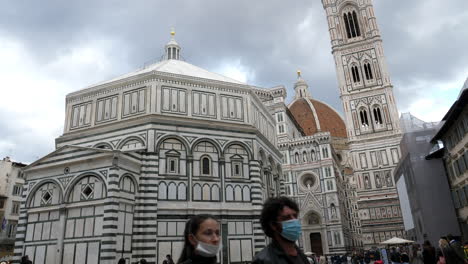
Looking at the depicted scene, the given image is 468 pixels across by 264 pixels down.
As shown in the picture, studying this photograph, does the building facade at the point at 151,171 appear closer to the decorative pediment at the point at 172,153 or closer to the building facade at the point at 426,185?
the decorative pediment at the point at 172,153

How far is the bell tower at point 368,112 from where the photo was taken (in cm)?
4538

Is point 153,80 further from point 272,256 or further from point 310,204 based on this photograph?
point 310,204

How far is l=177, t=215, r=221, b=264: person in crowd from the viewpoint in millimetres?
3105

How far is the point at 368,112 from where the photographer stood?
52094 mm

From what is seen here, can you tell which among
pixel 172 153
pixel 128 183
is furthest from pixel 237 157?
pixel 128 183

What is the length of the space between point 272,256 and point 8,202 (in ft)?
133

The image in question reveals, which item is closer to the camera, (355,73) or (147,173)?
(147,173)

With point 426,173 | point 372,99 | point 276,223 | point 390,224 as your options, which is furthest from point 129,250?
point 372,99

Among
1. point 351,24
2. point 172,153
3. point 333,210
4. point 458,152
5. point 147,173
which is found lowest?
point 333,210

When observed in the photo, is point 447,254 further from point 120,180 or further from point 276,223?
point 120,180

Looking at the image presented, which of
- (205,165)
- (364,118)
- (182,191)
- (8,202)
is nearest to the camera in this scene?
(182,191)

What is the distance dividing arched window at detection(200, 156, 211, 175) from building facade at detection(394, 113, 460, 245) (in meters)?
14.2

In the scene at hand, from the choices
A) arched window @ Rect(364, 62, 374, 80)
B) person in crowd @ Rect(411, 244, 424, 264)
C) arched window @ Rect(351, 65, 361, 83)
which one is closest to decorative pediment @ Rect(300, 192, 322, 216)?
person in crowd @ Rect(411, 244, 424, 264)

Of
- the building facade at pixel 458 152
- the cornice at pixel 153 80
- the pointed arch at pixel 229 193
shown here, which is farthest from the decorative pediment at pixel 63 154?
the building facade at pixel 458 152
